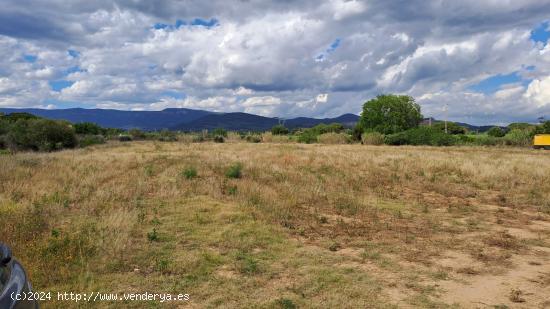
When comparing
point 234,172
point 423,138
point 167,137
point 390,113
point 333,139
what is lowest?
point 234,172

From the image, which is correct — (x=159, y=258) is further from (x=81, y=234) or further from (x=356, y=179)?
(x=356, y=179)

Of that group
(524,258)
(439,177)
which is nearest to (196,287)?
(524,258)

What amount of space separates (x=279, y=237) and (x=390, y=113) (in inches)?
2333

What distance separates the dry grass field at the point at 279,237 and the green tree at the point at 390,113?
47507mm

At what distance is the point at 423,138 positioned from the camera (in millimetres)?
44406

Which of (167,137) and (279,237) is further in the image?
(167,137)

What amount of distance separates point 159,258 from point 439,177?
49.4 feet

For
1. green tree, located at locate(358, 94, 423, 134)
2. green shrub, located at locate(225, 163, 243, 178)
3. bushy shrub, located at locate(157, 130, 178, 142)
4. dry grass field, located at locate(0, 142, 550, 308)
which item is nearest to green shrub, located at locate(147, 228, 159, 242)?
dry grass field, located at locate(0, 142, 550, 308)

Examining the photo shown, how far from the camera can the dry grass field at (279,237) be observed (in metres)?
5.89

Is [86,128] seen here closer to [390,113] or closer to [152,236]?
[390,113]

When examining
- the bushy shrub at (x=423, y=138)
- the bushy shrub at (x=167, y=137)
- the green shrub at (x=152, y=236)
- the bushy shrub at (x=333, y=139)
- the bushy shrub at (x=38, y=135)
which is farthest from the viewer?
the bushy shrub at (x=167, y=137)

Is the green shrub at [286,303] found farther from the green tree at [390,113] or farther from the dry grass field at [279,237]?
the green tree at [390,113]

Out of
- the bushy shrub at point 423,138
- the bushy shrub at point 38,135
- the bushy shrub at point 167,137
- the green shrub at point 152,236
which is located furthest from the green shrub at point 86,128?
the green shrub at point 152,236

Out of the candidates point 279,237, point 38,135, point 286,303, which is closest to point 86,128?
point 38,135
